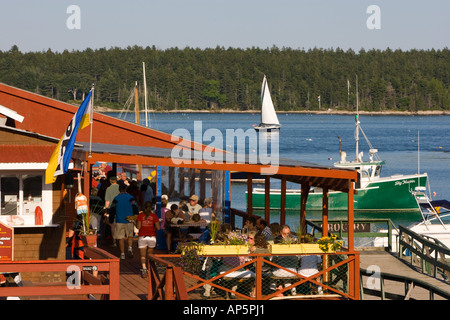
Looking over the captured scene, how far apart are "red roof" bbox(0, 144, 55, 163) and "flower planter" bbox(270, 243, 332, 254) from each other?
475 cm

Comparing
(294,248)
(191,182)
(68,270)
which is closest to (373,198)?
(191,182)

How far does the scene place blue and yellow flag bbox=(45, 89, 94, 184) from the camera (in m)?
12.4

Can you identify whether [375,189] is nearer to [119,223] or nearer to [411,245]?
[411,245]

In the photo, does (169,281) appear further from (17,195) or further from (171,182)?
(171,182)

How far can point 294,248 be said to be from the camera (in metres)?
12.5

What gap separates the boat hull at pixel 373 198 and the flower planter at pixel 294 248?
3778 cm

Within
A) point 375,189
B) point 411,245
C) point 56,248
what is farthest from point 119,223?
point 375,189

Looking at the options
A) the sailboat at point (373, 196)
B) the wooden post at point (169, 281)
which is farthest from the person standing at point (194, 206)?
the sailboat at point (373, 196)

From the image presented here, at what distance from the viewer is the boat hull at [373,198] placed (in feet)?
167

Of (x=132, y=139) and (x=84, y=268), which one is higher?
(x=132, y=139)

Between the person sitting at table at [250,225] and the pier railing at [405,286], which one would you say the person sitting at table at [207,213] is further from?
the pier railing at [405,286]

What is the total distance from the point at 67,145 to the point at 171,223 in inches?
179

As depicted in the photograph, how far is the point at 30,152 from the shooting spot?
49.5 ft
